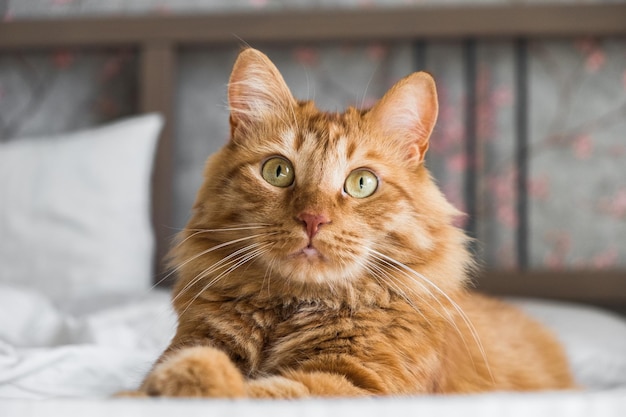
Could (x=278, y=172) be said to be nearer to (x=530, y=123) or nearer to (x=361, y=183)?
(x=361, y=183)

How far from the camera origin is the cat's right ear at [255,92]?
1.19 metres

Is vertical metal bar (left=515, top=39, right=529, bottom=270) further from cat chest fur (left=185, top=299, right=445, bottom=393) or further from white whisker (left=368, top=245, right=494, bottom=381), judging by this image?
cat chest fur (left=185, top=299, right=445, bottom=393)

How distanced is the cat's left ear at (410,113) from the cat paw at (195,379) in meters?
0.54

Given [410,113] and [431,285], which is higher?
[410,113]

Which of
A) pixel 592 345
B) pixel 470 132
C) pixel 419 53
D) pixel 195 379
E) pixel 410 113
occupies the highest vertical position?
pixel 419 53

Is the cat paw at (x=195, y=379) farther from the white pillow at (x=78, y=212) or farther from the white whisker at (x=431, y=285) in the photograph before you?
the white pillow at (x=78, y=212)

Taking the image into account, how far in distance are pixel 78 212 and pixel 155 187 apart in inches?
15.1

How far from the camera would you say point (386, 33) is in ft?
8.70

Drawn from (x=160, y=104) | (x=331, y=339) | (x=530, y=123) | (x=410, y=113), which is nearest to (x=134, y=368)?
(x=331, y=339)

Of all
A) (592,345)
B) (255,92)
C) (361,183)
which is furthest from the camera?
(592,345)

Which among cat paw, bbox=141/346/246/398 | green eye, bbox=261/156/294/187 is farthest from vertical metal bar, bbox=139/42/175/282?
cat paw, bbox=141/346/246/398

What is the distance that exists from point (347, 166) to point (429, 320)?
0.29 metres

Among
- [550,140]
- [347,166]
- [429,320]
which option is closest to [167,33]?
[550,140]

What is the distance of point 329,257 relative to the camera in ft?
3.31
